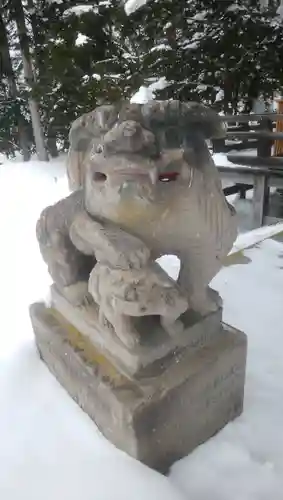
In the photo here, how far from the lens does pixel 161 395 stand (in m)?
0.89

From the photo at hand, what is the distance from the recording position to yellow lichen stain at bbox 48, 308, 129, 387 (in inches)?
36.5

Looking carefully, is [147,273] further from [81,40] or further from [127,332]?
[81,40]

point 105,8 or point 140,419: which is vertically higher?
point 105,8

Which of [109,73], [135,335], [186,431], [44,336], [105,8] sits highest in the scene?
[105,8]

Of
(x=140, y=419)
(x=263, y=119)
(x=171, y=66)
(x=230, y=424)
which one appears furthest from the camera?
Answer: (x=171, y=66)

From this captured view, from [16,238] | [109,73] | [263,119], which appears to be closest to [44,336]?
[16,238]

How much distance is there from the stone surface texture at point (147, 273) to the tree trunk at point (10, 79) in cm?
562

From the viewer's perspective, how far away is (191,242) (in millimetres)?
878

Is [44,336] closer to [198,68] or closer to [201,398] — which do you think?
[201,398]

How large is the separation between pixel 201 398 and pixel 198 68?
4.85m

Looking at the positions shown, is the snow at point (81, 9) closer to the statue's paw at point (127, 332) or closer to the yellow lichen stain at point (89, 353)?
the yellow lichen stain at point (89, 353)

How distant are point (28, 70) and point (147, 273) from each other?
18.7 ft

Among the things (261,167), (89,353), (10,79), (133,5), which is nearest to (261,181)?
(261,167)

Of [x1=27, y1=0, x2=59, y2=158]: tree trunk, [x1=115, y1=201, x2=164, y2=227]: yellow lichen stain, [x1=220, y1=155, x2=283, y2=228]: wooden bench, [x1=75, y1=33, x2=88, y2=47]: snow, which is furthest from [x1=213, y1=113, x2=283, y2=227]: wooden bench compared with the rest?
[x1=27, y1=0, x2=59, y2=158]: tree trunk
